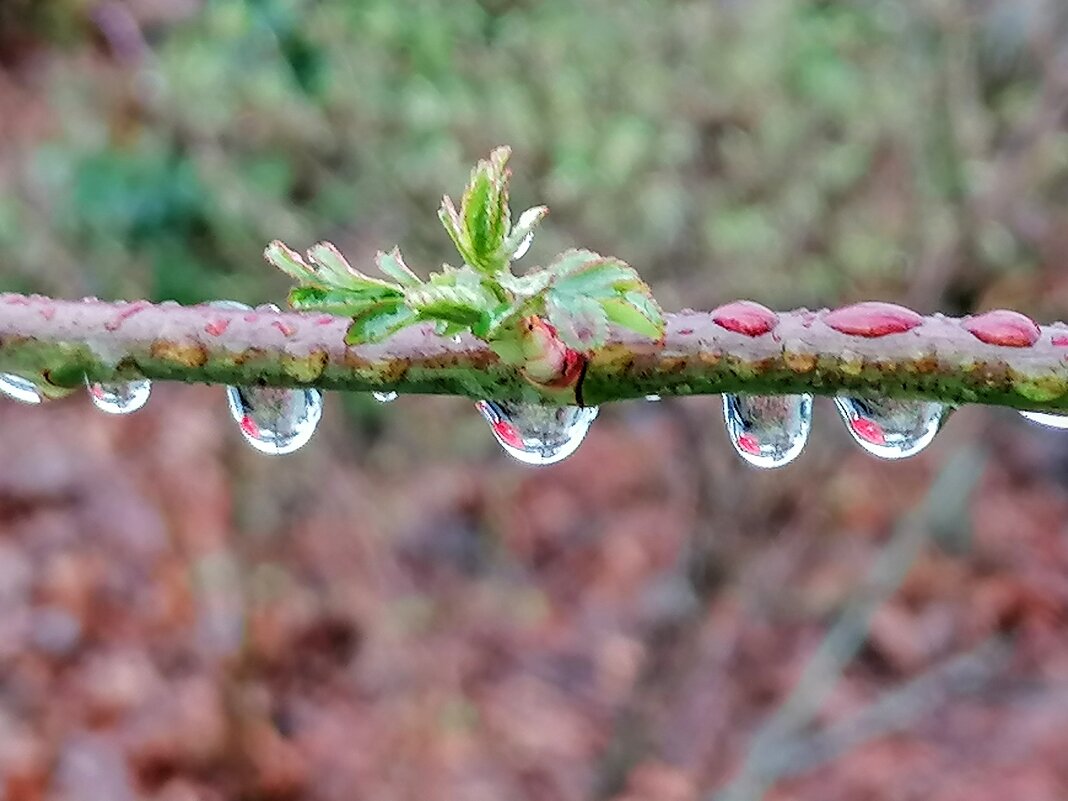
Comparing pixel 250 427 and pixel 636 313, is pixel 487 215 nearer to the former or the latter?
pixel 636 313

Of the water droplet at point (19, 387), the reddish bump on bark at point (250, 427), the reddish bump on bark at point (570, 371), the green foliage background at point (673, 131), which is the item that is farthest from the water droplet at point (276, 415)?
the green foliage background at point (673, 131)

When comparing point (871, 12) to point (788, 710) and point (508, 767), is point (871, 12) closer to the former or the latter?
point (788, 710)

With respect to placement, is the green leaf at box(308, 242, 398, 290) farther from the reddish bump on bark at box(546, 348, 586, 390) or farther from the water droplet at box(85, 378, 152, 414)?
the water droplet at box(85, 378, 152, 414)

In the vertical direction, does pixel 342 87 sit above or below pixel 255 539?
above

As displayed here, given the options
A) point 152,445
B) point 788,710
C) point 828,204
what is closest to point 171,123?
point 152,445

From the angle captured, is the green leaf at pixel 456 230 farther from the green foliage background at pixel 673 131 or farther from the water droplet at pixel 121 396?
the green foliage background at pixel 673 131

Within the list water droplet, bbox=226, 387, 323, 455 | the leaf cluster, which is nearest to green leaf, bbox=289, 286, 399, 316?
the leaf cluster
